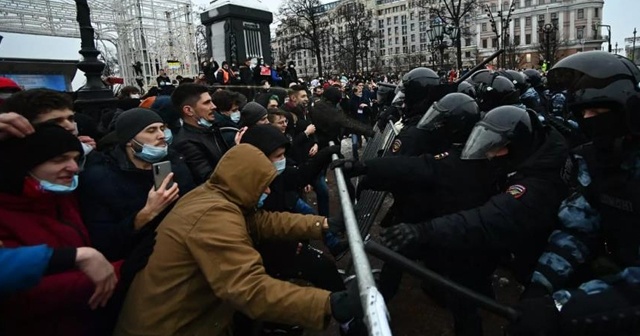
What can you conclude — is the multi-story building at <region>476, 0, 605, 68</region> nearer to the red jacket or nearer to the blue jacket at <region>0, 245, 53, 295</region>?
the red jacket

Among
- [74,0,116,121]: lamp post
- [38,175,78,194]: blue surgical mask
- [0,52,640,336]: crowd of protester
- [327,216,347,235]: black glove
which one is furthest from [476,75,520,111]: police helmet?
[74,0,116,121]: lamp post

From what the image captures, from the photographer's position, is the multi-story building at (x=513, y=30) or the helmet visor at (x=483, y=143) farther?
the multi-story building at (x=513, y=30)

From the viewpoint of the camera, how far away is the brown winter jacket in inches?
66.3

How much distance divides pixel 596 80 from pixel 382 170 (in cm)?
139

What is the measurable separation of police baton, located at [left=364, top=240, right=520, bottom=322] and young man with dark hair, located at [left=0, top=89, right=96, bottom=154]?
6.64ft

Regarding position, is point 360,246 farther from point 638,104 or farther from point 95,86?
point 95,86

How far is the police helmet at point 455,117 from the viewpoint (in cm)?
308

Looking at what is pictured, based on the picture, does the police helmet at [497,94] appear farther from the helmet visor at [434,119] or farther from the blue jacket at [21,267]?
the blue jacket at [21,267]

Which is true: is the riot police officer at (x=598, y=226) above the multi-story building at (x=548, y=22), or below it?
below

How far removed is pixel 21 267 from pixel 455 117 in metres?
2.80

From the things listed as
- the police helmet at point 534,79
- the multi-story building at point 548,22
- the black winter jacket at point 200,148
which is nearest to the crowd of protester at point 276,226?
the black winter jacket at point 200,148

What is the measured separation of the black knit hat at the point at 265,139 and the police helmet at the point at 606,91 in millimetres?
1890

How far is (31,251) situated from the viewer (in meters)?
1.58

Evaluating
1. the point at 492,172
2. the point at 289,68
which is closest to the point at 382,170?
the point at 492,172
